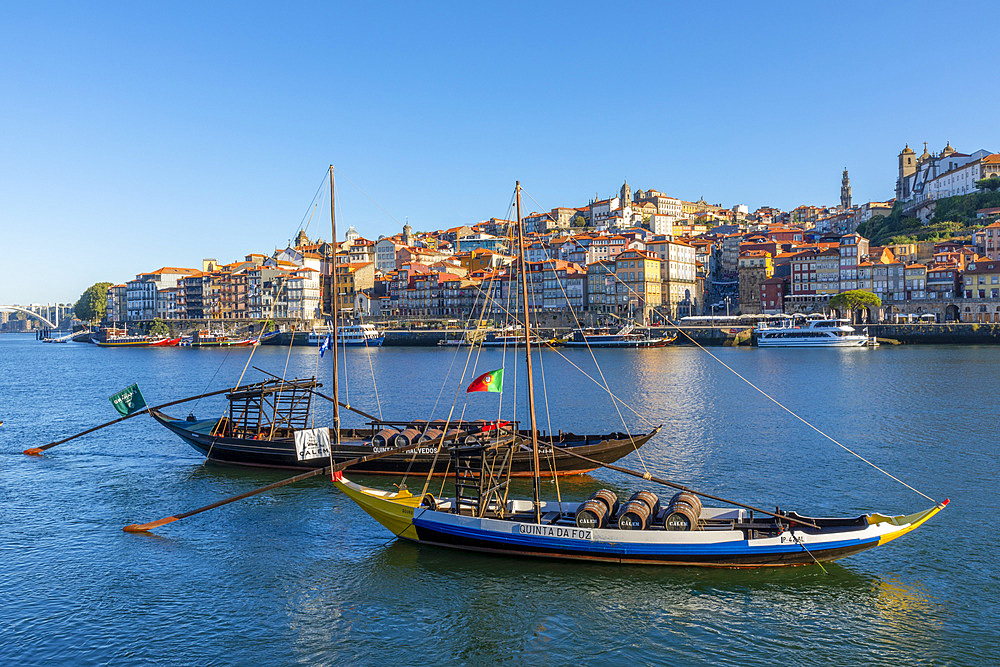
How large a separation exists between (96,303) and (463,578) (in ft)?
625

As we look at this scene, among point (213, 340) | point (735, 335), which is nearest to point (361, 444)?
point (735, 335)

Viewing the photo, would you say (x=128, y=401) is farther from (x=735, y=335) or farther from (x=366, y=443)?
(x=735, y=335)

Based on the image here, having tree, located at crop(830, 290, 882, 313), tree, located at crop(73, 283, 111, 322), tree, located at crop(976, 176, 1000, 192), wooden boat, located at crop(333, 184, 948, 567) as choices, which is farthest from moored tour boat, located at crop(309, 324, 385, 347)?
tree, located at crop(976, 176, 1000, 192)

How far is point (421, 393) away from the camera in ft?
166

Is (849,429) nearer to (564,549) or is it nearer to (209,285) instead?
(564,549)

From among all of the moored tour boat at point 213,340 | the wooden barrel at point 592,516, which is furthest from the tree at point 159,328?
the wooden barrel at point 592,516

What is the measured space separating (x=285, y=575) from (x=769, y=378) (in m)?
47.5

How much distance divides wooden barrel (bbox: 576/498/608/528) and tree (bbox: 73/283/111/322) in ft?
624

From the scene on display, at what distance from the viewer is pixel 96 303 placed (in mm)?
180625

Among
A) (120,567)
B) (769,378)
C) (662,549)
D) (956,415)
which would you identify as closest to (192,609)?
(120,567)

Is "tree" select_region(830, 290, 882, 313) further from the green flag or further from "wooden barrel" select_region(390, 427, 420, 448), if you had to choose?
the green flag

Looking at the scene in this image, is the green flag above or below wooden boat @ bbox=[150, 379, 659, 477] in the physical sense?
above

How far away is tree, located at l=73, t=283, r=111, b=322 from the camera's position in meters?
180

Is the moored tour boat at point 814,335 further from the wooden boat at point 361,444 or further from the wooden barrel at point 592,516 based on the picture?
the wooden barrel at point 592,516
